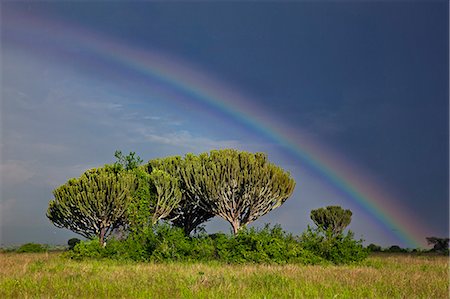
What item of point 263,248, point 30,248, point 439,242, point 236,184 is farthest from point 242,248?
point 439,242

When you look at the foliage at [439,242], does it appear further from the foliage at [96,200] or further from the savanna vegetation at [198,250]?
the foliage at [96,200]

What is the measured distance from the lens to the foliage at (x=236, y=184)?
33.8 meters

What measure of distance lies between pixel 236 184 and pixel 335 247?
45.7 ft

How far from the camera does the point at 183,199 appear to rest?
127ft

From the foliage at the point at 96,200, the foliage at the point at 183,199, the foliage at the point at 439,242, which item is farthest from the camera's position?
the foliage at the point at 439,242

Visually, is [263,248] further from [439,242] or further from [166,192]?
[439,242]

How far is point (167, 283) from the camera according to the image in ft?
32.9

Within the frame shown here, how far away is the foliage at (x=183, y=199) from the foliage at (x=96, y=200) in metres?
4.09

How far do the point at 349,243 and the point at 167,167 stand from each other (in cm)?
2012

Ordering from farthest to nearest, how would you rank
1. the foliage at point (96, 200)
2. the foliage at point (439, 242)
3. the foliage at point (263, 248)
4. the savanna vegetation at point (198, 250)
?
the foliage at point (439, 242), the foliage at point (96, 200), the foliage at point (263, 248), the savanna vegetation at point (198, 250)

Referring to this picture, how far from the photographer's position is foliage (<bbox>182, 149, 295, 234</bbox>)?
111 feet

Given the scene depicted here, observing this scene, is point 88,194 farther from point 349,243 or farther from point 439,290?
point 439,290

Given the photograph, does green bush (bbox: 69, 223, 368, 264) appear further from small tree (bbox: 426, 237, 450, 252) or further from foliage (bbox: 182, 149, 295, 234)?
small tree (bbox: 426, 237, 450, 252)

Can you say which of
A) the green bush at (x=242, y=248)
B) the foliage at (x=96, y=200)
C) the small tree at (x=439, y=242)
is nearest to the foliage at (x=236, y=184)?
the foliage at (x=96, y=200)
